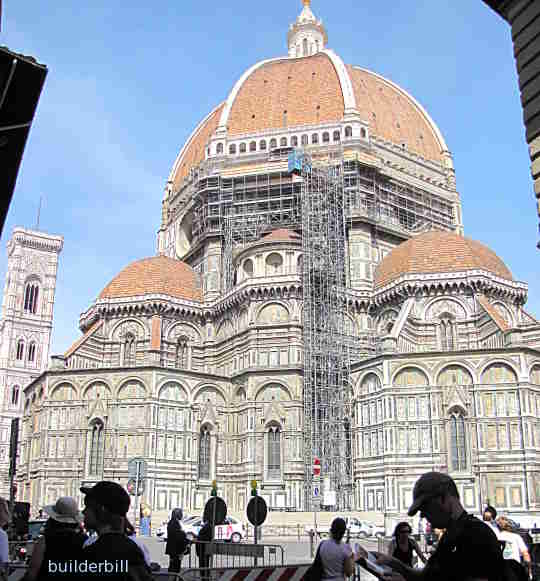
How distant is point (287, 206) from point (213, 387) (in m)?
15.0

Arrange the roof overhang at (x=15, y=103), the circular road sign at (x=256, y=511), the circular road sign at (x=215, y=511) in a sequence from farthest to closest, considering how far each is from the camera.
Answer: the circular road sign at (x=256, y=511) → the circular road sign at (x=215, y=511) → the roof overhang at (x=15, y=103)

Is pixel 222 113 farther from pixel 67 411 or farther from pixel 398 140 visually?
pixel 67 411

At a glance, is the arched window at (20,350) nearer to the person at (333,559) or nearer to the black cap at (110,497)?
the person at (333,559)

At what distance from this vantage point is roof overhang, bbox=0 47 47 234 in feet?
30.7

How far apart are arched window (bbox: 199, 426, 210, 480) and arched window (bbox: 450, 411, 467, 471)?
1462cm

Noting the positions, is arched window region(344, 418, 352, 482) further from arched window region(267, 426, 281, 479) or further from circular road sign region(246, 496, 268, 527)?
circular road sign region(246, 496, 268, 527)

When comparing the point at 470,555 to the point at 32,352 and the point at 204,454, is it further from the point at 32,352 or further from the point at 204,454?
the point at 32,352

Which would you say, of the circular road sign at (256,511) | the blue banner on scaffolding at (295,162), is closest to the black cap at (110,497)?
the circular road sign at (256,511)

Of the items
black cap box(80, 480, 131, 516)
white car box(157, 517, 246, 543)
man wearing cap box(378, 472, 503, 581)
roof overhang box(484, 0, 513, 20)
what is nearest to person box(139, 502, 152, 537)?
white car box(157, 517, 246, 543)

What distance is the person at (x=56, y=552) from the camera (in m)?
4.59

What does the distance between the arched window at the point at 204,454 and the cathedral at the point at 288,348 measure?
0.09 meters

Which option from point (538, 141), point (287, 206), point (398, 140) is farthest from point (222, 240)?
point (538, 141)

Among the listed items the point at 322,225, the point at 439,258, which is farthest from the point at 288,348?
the point at 439,258

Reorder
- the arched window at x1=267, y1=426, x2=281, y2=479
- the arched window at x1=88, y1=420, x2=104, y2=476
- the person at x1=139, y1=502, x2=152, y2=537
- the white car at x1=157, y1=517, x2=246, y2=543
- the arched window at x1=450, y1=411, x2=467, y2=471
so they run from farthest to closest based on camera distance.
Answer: the arched window at x1=88, y1=420, x2=104, y2=476, the arched window at x1=267, y1=426, x2=281, y2=479, the arched window at x1=450, y1=411, x2=467, y2=471, the person at x1=139, y1=502, x2=152, y2=537, the white car at x1=157, y1=517, x2=246, y2=543
